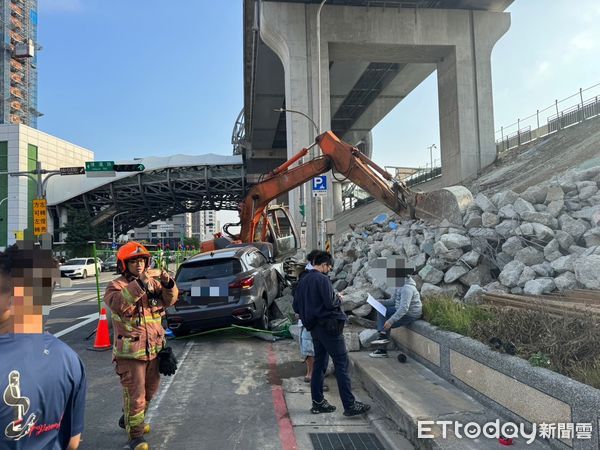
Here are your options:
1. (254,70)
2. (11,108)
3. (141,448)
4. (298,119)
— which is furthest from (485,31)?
(11,108)

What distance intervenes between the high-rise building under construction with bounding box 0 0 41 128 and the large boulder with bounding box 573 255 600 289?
9675 cm

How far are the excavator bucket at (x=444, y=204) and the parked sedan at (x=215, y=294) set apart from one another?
4.59m

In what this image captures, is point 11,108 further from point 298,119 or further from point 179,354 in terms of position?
point 179,354

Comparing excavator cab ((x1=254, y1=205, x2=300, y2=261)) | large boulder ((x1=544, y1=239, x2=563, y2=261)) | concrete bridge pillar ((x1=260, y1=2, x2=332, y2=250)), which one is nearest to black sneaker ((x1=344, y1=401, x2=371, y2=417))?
large boulder ((x1=544, y1=239, x2=563, y2=261))

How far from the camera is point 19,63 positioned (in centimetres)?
8950

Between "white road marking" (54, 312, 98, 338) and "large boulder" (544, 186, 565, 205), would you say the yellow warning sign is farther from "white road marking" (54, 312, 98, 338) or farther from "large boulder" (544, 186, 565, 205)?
"large boulder" (544, 186, 565, 205)

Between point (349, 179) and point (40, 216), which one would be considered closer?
point (349, 179)

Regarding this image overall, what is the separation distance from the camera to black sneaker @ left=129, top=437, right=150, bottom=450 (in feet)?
13.0

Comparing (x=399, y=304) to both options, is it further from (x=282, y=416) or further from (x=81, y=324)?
(x=81, y=324)

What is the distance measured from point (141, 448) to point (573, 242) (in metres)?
6.78

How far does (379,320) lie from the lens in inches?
257

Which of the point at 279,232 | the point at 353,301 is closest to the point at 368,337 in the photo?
the point at 353,301

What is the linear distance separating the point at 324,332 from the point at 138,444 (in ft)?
6.62

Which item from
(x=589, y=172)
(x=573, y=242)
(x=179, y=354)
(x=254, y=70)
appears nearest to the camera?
(x=573, y=242)
